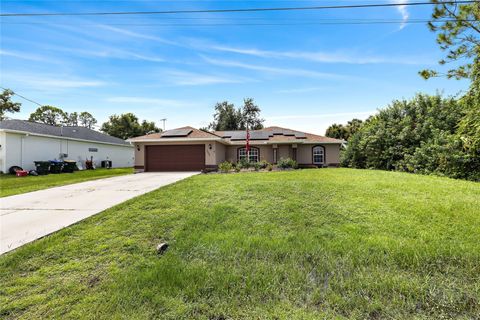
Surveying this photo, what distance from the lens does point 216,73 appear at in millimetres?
12867

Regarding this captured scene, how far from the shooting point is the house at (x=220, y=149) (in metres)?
17.3

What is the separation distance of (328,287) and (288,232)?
1.61m

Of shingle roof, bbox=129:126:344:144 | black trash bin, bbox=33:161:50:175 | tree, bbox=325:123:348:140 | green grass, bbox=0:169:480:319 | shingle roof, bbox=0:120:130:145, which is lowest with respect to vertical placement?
green grass, bbox=0:169:480:319

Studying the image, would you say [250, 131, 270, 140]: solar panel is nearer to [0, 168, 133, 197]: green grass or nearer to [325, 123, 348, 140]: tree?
[0, 168, 133, 197]: green grass

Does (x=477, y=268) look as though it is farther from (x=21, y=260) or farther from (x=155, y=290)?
(x=21, y=260)

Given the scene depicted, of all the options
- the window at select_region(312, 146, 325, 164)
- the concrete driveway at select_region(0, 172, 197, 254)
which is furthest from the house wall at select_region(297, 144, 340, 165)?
the concrete driveway at select_region(0, 172, 197, 254)

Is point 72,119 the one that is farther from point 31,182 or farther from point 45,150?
point 31,182

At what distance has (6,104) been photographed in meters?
28.9

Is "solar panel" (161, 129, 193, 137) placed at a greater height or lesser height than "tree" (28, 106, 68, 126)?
lesser

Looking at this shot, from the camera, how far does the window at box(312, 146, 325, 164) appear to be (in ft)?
66.2

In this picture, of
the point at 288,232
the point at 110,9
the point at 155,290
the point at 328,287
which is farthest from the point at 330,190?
the point at 110,9

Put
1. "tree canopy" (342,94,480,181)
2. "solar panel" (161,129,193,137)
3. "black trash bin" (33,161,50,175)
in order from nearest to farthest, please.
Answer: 1. "tree canopy" (342,94,480,181)
2. "black trash bin" (33,161,50,175)
3. "solar panel" (161,129,193,137)

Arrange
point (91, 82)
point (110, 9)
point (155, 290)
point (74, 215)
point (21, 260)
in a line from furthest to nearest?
point (91, 82), point (110, 9), point (74, 215), point (21, 260), point (155, 290)

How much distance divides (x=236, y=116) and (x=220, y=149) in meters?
22.1
